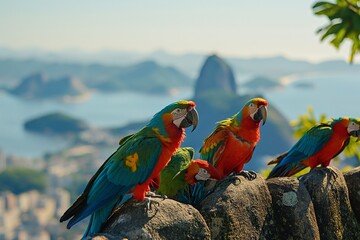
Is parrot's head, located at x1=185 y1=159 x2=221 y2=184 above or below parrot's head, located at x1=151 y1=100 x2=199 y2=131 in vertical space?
below

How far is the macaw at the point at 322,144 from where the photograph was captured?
5801mm

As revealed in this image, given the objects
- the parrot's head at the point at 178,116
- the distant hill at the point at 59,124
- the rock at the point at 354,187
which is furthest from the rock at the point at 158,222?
the distant hill at the point at 59,124

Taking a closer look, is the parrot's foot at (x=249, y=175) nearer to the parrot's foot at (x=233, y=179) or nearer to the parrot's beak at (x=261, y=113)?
the parrot's foot at (x=233, y=179)

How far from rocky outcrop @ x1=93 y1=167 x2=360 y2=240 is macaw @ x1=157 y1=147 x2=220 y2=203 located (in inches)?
8.3

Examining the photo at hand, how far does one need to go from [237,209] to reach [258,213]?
0.92 feet

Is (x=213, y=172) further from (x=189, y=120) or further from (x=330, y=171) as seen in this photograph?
(x=330, y=171)

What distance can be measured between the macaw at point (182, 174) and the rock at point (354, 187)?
1811 mm

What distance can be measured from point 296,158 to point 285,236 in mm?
1138

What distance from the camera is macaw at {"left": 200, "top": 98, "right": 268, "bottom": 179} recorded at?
530 centimetres

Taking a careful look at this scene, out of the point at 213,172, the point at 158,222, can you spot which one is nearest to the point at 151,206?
the point at 158,222

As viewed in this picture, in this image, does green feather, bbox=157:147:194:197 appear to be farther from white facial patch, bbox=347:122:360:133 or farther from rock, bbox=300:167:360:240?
white facial patch, bbox=347:122:360:133

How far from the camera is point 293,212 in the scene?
16.9ft

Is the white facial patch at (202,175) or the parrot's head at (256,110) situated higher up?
the parrot's head at (256,110)

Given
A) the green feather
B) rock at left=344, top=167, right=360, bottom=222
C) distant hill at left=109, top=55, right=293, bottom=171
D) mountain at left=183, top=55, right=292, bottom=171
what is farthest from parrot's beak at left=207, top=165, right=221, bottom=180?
mountain at left=183, top=55, right=292, bottom=171
